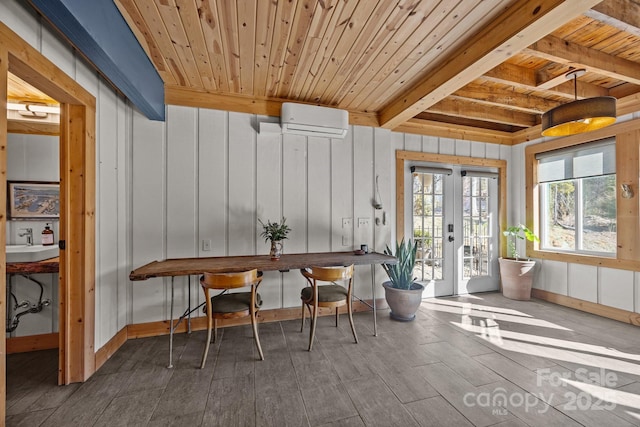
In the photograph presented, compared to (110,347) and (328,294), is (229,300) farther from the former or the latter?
(110,347)

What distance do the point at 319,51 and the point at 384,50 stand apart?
56cm

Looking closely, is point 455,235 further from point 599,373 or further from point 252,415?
point 252,415

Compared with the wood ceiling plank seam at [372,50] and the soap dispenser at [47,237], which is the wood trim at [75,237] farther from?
the wood ceiling plank seam at [372,50]

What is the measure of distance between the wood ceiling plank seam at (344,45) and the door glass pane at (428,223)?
197 centimetres

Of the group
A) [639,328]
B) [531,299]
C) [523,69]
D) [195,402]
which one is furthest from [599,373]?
[195,402]

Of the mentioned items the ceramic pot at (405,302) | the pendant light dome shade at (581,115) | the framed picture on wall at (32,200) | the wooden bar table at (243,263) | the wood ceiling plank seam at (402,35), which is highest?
the wood ceiling plank seam at (402,35)

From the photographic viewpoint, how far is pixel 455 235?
4.11 metres

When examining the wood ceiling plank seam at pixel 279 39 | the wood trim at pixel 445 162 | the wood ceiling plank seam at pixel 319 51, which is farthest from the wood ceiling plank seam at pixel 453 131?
the wood ceiling plank seam at pixel 279 39

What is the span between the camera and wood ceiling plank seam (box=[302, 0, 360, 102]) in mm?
1739

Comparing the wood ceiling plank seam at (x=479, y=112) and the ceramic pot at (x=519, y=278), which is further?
the ceramic pot at (x=519, y=278)

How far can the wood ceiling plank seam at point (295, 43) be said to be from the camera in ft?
5.82

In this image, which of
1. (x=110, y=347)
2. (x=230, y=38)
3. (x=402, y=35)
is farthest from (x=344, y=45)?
(x=110, y=347)

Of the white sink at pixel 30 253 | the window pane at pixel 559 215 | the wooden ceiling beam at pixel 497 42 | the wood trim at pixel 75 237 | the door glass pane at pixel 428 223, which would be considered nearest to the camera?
the wooden ceiling beam at pixel 497 42

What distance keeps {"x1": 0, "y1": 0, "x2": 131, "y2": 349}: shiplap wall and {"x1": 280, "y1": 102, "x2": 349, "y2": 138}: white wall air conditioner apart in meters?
1.63
